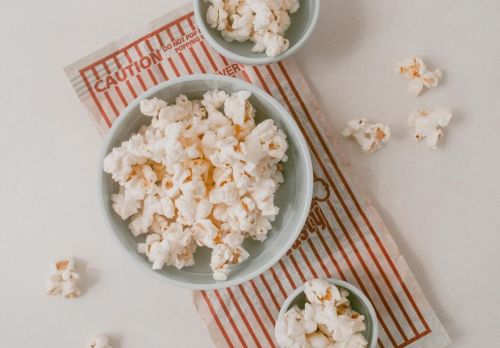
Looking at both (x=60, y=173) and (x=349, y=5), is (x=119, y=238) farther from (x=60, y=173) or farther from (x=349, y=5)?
(x=349, y=5)

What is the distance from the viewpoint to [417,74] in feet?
3.22

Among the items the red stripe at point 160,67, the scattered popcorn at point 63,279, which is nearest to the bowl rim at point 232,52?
the red stripe at point 160,67

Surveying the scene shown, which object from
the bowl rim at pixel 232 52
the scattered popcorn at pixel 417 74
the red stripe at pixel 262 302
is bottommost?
the red stripe at pixel 262 302

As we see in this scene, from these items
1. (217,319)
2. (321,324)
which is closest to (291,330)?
(321,324)

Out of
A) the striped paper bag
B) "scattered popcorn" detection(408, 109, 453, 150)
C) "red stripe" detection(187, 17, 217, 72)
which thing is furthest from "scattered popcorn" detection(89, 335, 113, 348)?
"scattered popcorn" detection(408, 109, 453, 150)

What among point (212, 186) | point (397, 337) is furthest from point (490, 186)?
point (212, 186)

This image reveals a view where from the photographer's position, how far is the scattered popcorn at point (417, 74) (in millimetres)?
982

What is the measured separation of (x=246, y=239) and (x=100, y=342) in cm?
32

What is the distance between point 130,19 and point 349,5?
1.29ft

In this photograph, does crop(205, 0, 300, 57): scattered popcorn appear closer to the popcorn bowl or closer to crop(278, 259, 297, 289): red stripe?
the popcorn bowl

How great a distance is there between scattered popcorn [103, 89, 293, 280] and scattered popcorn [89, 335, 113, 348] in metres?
0.23

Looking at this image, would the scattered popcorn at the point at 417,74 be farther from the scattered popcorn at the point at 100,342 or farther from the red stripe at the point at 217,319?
the scattered popcorn at the point at 100,342

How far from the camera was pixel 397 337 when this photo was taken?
3.21ft

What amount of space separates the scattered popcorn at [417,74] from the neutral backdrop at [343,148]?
2 centimetres
